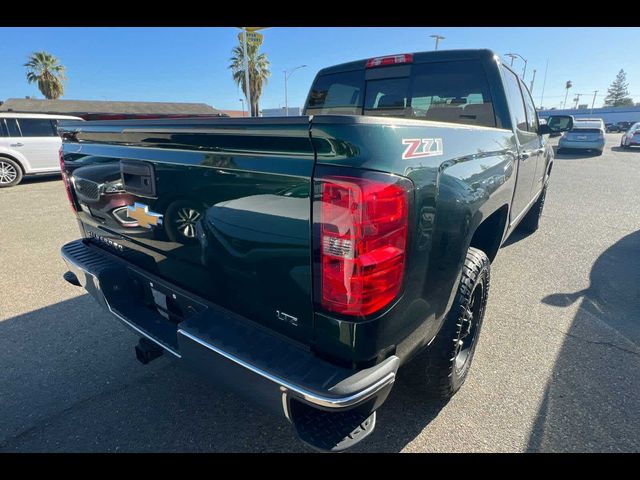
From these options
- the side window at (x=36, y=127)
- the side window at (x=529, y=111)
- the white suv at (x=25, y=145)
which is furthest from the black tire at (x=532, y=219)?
the side window at (x=36, y=127)

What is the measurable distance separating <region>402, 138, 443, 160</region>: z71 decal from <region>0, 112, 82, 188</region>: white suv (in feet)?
36.4

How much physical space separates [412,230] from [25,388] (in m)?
2.78

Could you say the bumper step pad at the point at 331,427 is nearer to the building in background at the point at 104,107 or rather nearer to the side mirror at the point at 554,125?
the side mirror at the point at 554,125

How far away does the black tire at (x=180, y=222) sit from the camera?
66.3 inches

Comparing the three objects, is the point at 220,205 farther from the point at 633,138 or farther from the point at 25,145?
the point at 633,138

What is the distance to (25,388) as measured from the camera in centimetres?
242

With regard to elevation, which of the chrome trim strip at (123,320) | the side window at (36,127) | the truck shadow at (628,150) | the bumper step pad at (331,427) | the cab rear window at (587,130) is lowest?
the truck shadow at (628,150)

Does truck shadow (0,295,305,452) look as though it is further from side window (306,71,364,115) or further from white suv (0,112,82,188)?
white suv (0,112,82,188)

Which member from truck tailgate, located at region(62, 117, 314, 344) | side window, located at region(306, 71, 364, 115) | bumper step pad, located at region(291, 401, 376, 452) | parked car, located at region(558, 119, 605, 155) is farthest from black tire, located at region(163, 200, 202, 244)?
parked car, located at region(558, 119, 605, 155)

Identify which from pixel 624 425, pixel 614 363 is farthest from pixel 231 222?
pixel 614 363

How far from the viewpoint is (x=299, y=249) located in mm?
1356

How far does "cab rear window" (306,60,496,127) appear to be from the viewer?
2939 millimetres

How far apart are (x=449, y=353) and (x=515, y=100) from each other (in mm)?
2538
